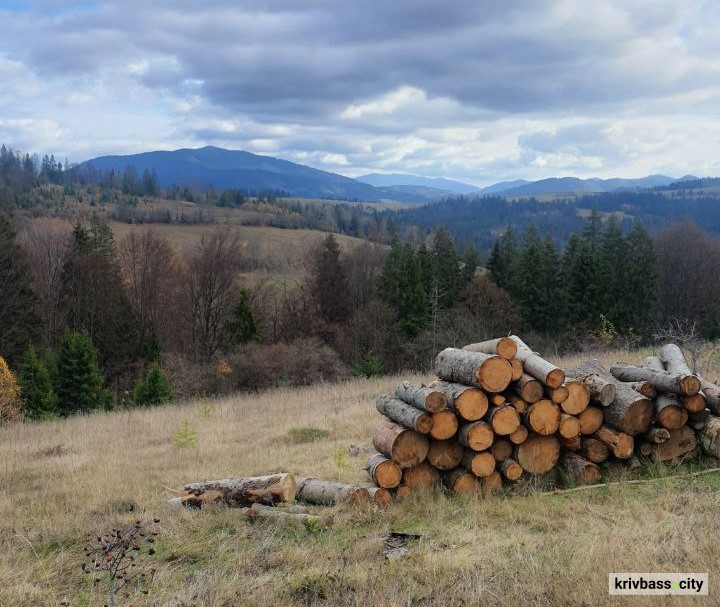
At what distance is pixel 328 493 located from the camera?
7.99 meters

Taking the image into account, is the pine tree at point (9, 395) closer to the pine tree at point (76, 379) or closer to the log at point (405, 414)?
the pine tree at point (76, 379)

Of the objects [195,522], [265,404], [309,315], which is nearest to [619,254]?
[309,315]

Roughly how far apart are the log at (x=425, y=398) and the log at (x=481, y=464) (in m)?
0.74

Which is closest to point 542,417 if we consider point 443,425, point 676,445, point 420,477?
point 443,425

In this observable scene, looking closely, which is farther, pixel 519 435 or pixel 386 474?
pixel 519 435

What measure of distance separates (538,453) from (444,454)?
4.00 feet

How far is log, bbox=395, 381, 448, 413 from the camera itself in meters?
7.80

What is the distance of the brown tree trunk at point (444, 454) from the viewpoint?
8086 mm

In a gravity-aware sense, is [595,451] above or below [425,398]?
below

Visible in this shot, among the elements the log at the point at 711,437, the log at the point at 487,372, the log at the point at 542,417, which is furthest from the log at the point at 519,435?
the log at the point at 711,437

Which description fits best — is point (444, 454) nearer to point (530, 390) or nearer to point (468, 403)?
point (468, 403)

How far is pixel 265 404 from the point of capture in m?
18.7

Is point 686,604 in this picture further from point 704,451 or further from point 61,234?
point 61,234

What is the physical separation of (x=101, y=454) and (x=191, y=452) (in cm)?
208
